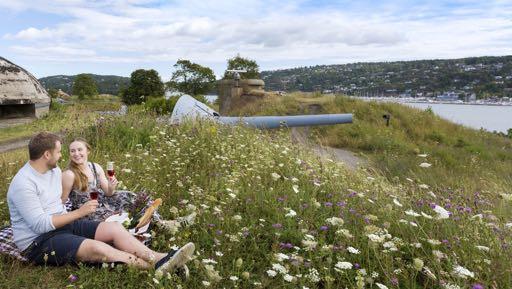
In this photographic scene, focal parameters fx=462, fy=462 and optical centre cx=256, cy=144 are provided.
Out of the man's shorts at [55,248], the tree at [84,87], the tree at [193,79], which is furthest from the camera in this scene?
the tree at [84,87]

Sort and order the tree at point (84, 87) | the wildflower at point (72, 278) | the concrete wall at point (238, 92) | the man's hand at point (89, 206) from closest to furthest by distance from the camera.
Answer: the wildflower at point (72, 278), the man's hand at point (89, 206), the concrete wall at point (238, 92), the tree at point (84, 87)

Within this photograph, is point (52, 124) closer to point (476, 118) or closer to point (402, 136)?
point (402, 136)

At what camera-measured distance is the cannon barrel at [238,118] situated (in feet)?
34.2

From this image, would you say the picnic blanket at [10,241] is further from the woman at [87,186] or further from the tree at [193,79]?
the tree at [193,79]

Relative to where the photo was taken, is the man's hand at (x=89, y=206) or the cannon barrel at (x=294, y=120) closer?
the man's hand at (x=89, y=206)

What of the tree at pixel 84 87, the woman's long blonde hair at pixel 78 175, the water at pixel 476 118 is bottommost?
the water at pixel 476 118

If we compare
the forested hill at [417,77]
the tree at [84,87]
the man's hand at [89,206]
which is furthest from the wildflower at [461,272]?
the tree at [84,87]

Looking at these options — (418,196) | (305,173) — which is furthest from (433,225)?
(305,173)

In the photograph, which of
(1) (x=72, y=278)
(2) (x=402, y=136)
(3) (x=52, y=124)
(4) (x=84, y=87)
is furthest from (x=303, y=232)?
(4) (x=84, y=87)

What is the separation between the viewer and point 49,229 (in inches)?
152

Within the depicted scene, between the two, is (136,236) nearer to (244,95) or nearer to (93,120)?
(93,120)

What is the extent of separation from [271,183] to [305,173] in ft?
1.49

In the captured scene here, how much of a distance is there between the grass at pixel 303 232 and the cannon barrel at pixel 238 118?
11.5 feet

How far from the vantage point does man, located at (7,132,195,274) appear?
3787 mm
